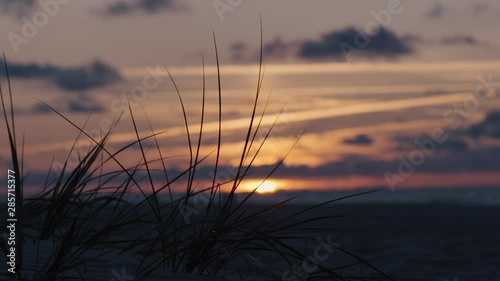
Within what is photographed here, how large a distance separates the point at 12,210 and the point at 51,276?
79 cm

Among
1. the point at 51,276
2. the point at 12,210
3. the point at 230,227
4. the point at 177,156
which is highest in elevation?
the point at 177,156

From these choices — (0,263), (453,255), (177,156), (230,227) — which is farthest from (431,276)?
(0,263)

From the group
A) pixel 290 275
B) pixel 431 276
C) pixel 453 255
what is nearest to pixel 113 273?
pixel 290 275

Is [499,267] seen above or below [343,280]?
above

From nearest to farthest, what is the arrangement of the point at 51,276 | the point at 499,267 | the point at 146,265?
the point at 51,276, the point at 146,265, the point at 499,267

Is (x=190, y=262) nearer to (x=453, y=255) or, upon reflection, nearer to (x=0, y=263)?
(x=0, y=263)

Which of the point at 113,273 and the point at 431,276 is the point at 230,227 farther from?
the point at 431,276

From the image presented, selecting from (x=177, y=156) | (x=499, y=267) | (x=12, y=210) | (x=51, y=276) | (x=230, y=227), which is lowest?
(x=51, y=276)

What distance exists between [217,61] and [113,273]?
3.05 ft

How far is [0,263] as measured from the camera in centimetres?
297

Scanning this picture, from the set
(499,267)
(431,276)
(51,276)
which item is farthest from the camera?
(499,267)

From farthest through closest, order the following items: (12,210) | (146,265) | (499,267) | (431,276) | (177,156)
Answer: (499,267) → (431,276) → (177,156) → (12,210) → (146,265)

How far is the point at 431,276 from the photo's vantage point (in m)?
6.37

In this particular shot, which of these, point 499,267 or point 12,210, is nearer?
point 12,210
